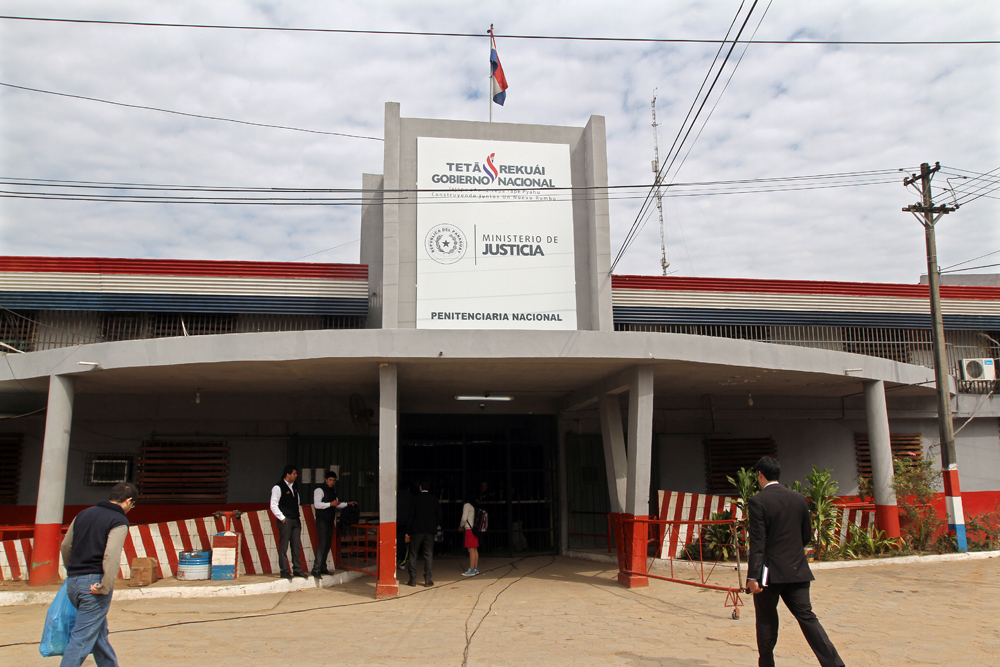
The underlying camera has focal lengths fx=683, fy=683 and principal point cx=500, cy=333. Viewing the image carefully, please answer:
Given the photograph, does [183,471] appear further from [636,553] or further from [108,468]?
[636,553]

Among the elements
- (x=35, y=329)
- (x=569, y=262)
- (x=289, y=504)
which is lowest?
(x=289, y=504)

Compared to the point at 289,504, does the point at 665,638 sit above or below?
below

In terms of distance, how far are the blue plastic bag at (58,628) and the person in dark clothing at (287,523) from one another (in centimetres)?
480

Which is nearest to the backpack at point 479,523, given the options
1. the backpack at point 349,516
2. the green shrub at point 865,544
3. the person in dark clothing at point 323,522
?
the backpack at point 349,516

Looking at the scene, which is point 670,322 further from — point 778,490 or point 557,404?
point 778,490

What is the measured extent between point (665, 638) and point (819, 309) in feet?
42.7

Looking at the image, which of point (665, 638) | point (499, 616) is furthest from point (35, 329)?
point (665, 638)

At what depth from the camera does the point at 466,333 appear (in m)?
9.66

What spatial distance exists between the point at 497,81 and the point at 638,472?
906cm

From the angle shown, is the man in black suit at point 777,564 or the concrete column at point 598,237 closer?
the man in black suit at point 777,564

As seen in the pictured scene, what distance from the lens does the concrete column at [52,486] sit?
977 centimetres

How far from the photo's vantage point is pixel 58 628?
495 centimetres

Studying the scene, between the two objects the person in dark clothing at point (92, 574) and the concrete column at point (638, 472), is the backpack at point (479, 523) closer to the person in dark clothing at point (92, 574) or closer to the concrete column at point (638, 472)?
the concrete column at point (638, 472)

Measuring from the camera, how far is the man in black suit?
500 cm
